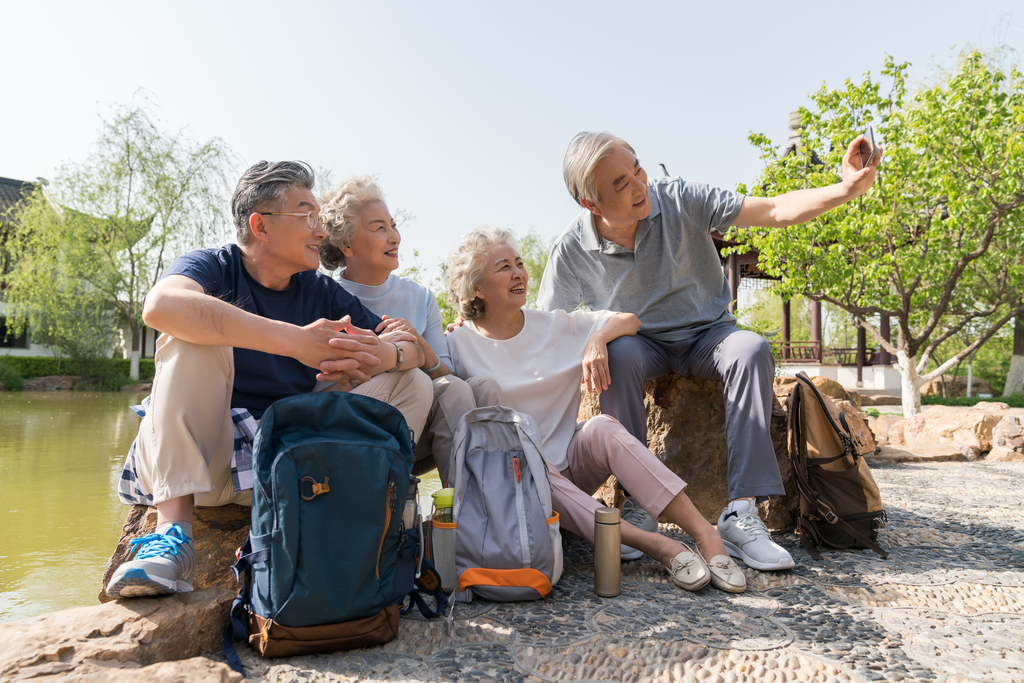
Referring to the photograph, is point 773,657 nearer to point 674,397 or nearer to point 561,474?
point 561,474

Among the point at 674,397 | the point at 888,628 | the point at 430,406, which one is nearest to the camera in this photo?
the point at 888,628

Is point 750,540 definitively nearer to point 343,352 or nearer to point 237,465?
point 343,352

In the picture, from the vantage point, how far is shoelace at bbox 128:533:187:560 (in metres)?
1.64

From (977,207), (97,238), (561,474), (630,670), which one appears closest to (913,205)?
(977,207)

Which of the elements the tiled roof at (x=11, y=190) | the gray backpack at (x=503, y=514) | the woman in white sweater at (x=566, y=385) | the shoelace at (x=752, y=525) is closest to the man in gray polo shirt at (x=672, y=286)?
the shoelace at (x=752, y=525)

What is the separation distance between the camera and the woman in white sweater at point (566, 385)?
2.26 metres

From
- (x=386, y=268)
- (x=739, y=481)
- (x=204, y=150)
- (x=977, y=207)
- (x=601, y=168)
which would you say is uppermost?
(x=204, y=150)

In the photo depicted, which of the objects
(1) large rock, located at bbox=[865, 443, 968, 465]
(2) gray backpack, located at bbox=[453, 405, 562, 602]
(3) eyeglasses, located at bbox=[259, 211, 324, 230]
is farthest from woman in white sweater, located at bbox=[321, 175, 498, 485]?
(1) large rock, located at bbox=[865, 443, 968, 465]

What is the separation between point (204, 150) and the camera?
17141 mm

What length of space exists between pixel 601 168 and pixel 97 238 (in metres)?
18.0

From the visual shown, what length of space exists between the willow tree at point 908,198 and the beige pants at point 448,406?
9227 mm

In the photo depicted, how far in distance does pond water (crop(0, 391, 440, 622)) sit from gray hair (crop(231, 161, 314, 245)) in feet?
5.91

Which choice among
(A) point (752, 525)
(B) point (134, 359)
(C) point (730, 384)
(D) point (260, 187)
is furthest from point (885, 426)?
(B) point (134, 359)

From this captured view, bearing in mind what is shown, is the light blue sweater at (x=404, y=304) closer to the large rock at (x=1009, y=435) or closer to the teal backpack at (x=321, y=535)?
the teal backpack at (x=321, y=535)
